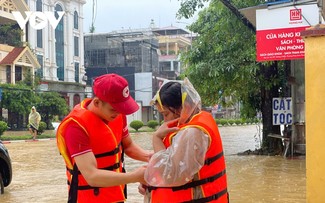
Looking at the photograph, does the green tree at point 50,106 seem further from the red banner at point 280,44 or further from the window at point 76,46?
the red banner at point 280,44

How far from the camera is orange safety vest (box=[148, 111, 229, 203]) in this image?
213 centimetres

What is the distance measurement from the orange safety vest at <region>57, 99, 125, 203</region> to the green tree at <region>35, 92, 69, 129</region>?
31.5 meters

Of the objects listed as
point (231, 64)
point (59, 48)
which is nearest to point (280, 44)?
point (231, 64)

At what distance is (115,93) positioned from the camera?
2.46 m

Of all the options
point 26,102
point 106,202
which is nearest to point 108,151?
point 106,202

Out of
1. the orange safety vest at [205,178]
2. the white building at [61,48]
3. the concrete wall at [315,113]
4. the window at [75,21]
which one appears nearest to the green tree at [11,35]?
the white building at [61,48]

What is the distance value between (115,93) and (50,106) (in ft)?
106

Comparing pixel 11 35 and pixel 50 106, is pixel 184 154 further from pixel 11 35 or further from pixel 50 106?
pixel 11 35

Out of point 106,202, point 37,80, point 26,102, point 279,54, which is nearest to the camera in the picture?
point 106,202

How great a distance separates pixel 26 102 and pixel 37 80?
3761mm

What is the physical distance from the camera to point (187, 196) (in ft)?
7.12

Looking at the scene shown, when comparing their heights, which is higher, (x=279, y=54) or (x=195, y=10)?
(x=195, y=10)

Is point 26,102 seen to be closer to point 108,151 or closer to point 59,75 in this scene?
point 59,75

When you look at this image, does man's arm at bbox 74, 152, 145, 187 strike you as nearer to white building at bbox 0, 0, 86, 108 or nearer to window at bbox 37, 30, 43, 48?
white building at bbox 0, 0, 86, 108
